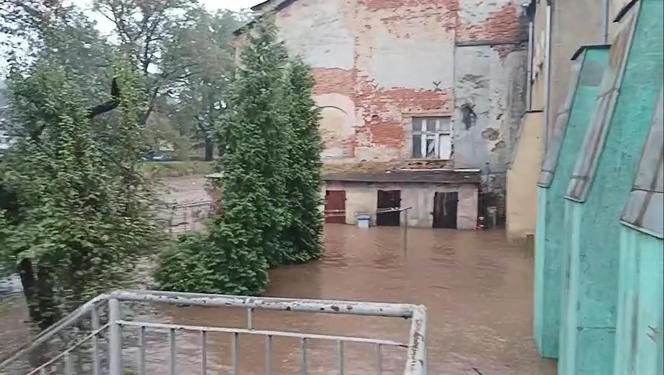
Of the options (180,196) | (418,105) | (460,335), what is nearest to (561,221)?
(460,335)

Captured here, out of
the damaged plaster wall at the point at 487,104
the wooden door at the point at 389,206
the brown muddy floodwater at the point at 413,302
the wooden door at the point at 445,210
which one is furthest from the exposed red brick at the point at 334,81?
the brown muddy floodwater at the point at 413,302

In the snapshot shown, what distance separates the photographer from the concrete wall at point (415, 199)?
17547mm

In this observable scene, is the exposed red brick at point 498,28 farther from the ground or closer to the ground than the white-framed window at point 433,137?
farther from the ground

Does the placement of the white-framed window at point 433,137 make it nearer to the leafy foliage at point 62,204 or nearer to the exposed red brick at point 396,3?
the exposed red brick at point 396,3

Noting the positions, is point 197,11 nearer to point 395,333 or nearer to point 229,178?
point 229,178

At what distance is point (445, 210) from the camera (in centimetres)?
1775

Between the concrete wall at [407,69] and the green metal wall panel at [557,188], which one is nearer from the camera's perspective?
the green metal wall panel at [557,188]

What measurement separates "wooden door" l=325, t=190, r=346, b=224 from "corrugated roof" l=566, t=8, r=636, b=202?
1362cm

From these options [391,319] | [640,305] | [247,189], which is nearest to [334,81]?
[247,189]

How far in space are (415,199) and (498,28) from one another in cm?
562

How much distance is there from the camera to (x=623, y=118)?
4129 mm

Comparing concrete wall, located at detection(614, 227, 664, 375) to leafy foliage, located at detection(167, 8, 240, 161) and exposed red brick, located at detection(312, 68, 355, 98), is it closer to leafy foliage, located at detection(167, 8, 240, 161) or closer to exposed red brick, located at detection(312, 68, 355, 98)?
exposed red brick, located at detection(312, 68, 355, 98)

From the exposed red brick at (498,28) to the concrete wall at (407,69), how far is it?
0.03m

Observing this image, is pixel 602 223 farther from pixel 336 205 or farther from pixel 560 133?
pixel 336 205
